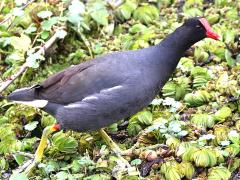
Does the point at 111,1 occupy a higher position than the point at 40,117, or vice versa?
the point at 111,1

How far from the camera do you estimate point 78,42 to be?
18.9ft

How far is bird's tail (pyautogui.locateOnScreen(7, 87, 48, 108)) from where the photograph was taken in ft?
14.4

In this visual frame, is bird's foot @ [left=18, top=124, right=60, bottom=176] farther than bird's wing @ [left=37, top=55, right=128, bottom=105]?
Yes

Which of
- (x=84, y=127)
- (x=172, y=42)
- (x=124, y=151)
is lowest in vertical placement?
(x=124, y=151)

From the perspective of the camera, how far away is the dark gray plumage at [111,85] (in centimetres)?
408

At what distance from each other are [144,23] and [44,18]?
1.02 m

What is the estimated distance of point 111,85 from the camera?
4125 millimetres

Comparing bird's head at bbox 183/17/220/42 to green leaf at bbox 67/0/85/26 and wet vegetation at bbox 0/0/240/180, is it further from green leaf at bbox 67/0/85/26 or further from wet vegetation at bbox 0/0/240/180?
green leaf at bbox 67/0/85/26

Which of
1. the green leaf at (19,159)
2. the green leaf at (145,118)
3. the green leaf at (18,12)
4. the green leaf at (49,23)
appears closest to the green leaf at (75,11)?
the green leaf at (49,23)

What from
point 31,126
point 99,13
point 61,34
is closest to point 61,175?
point 31,126

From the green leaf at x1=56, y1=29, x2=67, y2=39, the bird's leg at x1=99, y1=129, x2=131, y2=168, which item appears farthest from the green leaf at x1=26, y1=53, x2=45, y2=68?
the bird's leg at x1=99, y1=129, x2=131, y2=168

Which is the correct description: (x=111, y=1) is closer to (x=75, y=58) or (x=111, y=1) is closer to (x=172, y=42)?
(x=75, y=58)

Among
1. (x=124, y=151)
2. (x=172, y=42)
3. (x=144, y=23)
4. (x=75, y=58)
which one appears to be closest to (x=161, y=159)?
(x=124, y=151)

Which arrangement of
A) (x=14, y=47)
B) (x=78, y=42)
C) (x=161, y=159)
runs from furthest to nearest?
(x=78, y=42) < (x=14, y=47) < (x=161, y=159)
